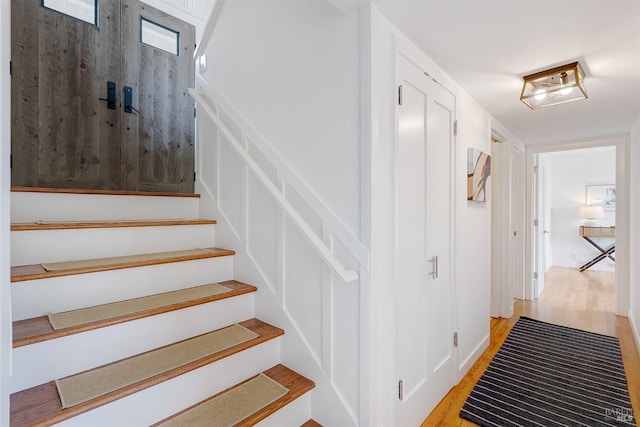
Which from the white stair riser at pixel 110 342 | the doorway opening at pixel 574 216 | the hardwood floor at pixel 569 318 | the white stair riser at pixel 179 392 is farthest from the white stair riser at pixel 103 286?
the doorway opening at pixel 574 216

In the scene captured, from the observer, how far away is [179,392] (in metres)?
1.26

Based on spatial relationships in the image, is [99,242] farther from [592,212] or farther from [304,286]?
[592,212]

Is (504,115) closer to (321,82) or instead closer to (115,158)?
(321,82)

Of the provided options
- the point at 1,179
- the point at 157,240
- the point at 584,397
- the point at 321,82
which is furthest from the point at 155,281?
the point at 584,397

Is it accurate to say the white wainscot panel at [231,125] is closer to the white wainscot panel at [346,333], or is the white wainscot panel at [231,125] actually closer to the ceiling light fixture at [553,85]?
the white wainscot panel at [346,333]

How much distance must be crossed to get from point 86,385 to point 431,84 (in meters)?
2.25

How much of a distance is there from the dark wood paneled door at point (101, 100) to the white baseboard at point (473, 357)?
3.21 meters

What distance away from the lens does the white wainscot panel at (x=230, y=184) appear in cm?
202

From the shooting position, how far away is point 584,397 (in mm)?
2029

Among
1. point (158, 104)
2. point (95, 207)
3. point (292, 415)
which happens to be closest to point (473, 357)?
point (292, 415)

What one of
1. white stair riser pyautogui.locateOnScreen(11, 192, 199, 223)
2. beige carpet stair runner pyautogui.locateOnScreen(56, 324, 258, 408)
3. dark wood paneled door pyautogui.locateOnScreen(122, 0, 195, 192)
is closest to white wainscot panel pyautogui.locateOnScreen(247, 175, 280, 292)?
beige carpet stair runner pyautogui.locateOnScreen(56, 324, 258, 408)

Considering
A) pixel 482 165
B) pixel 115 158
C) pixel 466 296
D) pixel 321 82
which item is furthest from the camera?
pixel 115 158

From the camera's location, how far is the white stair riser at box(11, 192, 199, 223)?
167 centimetres

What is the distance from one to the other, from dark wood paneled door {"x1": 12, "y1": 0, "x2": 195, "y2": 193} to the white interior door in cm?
270
